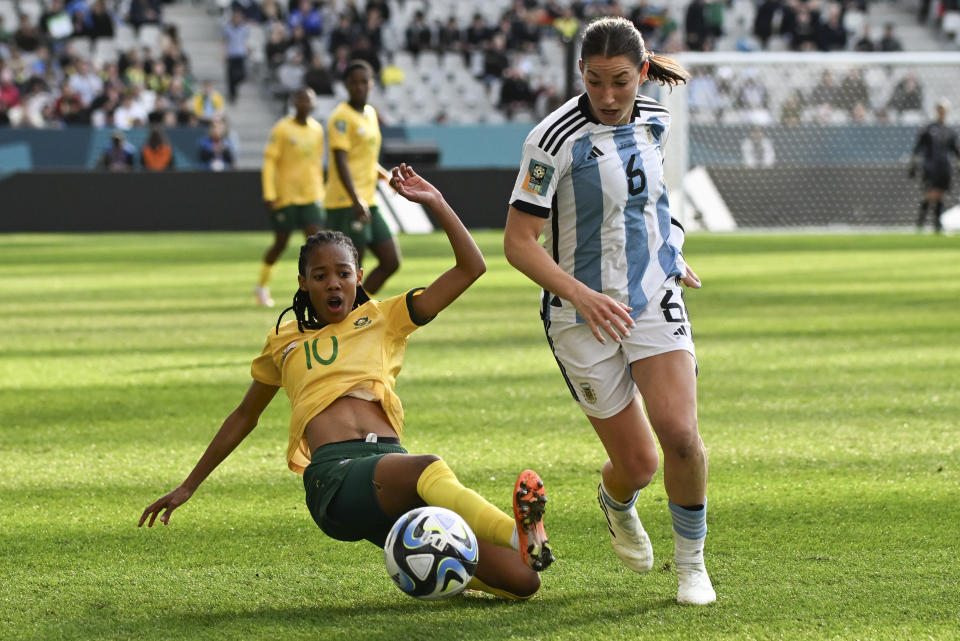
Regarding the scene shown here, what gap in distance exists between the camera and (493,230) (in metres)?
25.4

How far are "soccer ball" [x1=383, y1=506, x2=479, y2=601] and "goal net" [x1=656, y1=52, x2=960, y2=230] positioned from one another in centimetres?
1970

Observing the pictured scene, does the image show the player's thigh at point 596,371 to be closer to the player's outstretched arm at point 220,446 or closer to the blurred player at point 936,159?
the player's outstretched arm at point 220,446

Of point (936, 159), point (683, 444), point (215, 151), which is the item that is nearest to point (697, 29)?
point (936, 159)

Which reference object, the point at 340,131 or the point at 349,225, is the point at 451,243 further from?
the point at 340,131

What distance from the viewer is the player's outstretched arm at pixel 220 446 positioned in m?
4.66

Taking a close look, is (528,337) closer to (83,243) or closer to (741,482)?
(741,482)

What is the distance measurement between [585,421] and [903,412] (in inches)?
73.7

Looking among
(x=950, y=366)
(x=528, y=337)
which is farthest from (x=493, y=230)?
(x=950, y=366)

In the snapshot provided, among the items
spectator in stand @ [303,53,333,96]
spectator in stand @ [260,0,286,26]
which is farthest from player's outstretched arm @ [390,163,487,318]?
spectator in stand @ [260,0,286,26]

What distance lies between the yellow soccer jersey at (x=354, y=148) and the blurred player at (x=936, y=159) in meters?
14.3

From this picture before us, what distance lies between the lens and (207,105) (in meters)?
28.8

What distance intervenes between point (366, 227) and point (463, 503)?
26.7 feet

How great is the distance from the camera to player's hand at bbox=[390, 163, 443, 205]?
4523 millimetres

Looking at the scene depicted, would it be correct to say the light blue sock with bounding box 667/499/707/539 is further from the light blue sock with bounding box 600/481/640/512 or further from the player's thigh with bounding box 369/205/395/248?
the player's thigh with bounding box 369/205/395/248
